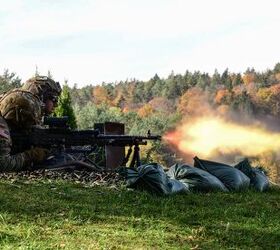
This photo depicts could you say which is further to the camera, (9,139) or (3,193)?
(9,139)

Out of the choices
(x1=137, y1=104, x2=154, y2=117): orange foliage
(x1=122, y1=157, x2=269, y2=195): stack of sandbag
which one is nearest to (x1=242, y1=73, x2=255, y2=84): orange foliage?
(x1=137, y1=104, x2=154, y2=117): orange foliage

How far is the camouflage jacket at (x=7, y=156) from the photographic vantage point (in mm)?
11188

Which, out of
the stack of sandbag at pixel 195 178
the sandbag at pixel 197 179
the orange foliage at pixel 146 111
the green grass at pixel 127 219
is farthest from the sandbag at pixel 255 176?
the orange foliage at pixel 146 111

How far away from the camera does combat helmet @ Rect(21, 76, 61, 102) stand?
13211 mm

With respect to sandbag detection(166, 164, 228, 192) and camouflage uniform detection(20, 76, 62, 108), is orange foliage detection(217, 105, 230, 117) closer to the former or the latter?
camouflage uniform detection(20, 76, 62, 108)

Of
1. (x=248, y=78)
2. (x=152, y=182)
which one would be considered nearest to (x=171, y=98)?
(x=248, y=78)

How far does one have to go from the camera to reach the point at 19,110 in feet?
38.9

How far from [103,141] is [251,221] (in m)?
5.60

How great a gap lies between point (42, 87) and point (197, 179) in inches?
189

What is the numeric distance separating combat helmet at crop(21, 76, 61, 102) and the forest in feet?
167

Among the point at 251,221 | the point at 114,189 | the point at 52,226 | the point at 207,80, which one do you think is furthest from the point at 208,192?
the point at 207,80

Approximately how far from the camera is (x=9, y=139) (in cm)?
1135

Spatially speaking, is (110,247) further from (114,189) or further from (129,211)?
(114,189)

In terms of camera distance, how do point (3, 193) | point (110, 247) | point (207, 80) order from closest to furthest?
point (110, 247)
point (3, 193)
point (207, 80)
